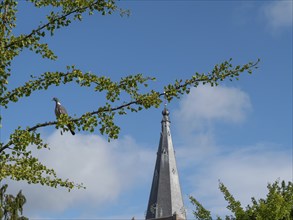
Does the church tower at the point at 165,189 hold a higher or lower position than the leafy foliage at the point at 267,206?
higher

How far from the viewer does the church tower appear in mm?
57000

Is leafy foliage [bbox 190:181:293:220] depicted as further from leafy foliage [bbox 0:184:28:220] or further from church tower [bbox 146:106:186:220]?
church tower [bbox 146:106:186:220]

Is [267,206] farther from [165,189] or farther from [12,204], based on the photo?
[165,189]

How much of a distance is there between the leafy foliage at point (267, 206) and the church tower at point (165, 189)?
1556 inches

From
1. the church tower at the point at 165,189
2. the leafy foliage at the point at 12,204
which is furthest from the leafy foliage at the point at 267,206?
the church tower at the point at 165,189

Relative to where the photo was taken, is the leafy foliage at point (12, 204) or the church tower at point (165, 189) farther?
the church tower at point (165, 189)

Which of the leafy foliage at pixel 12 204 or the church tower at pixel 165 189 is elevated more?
the church tower at pixel 165 189

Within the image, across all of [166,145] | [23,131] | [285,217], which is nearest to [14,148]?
[23,131]

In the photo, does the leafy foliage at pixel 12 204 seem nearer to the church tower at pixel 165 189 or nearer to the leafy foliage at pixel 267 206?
the leafy foliage at pixel 267 206

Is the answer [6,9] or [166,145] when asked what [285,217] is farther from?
[166,145]

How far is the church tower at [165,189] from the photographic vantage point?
57.0m

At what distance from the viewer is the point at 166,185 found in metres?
58.9

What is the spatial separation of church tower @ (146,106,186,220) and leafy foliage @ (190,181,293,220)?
39520 mm

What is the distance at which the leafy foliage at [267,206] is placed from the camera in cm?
1404
